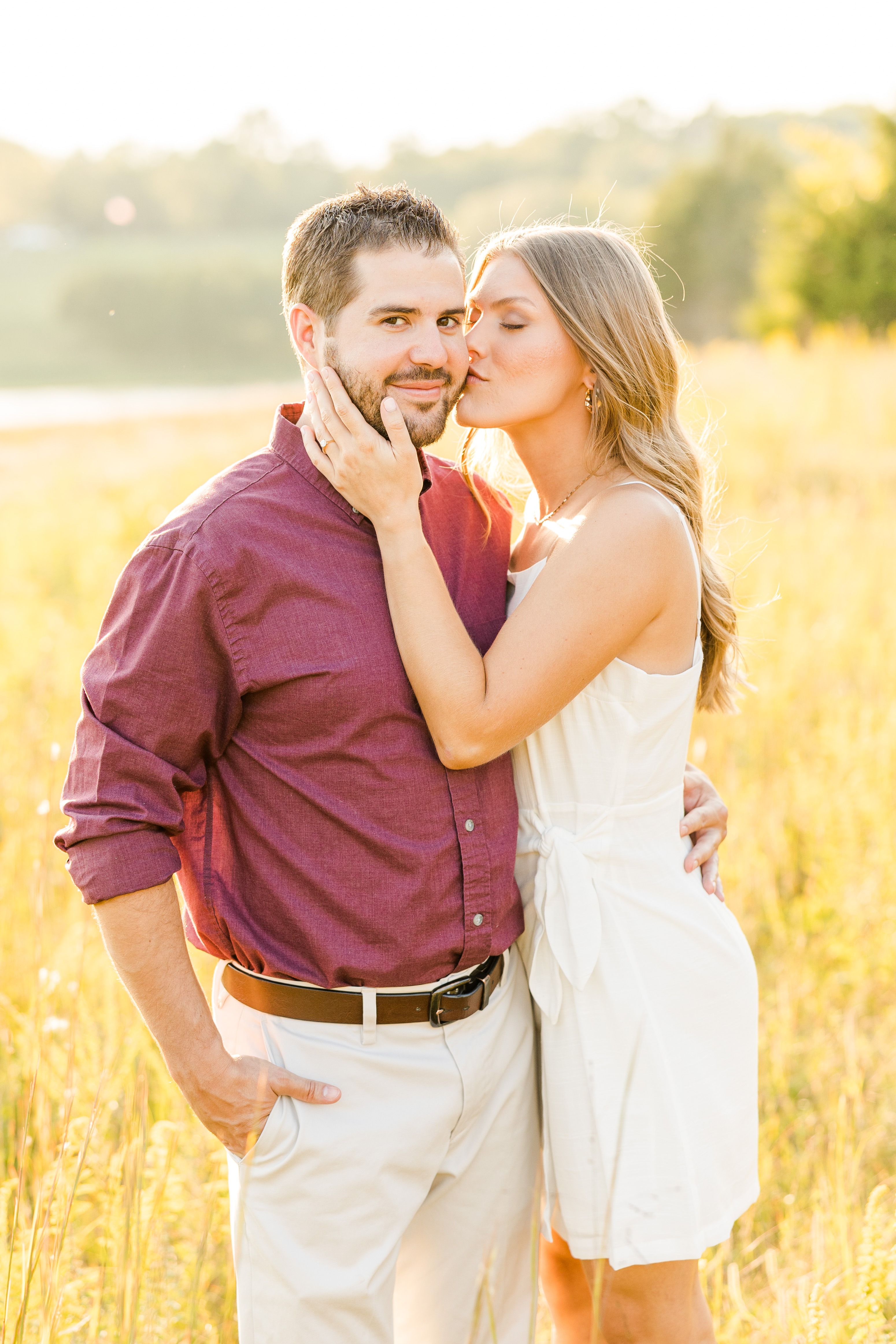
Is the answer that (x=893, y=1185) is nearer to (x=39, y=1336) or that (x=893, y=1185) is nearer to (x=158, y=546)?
(x=39, y=1336)

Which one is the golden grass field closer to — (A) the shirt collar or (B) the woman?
(B) the woman

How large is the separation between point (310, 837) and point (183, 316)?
81.5 m

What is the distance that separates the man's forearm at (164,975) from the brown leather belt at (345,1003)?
141 mm

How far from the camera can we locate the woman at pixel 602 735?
1934mm

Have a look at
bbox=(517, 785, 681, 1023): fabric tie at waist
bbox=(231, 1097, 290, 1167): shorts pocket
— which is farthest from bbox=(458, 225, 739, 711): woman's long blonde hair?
bbox=(231, 1097, 290, 1167): shorts pocket

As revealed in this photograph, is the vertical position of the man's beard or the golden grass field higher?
the man's beard

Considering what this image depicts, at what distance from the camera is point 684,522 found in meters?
2.12

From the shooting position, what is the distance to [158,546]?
5.80ft

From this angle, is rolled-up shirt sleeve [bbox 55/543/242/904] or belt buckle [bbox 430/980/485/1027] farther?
belt buckle [bbox 430/980/485/1027]

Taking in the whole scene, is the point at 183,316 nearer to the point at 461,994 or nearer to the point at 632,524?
the point at 632,524

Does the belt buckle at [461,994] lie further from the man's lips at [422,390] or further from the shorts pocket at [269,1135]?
the man's lips at [422,390]

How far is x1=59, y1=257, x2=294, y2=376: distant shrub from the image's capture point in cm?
7550

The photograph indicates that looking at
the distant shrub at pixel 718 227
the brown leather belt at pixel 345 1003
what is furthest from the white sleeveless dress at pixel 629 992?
the distant shrub at pixel 718 227

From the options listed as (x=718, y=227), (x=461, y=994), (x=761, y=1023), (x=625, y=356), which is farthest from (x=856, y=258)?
(x=461, y=994)
